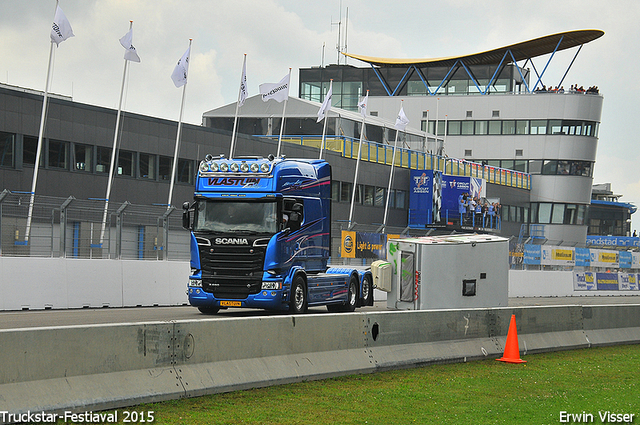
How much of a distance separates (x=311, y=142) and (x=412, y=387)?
42891 mm

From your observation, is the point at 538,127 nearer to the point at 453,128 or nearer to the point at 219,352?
the point at 453,128

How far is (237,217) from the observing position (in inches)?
750

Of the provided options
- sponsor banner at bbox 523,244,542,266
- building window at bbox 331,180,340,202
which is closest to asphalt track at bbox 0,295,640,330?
sponsor banner at bbox 523,244,542,266

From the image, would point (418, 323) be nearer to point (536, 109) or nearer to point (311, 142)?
point (311, 142)

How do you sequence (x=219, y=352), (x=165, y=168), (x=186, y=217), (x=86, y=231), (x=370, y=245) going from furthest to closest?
(x=165, y=168), (x=370, y=245), (x=86, y=231), (x=186, y=217), (x=219, y=352)

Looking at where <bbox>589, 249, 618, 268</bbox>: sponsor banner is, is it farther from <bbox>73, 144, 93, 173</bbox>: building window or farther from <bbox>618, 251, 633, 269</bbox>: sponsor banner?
<bbox>73, 144, 93, 173</bbox>: building window

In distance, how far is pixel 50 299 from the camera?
20906mm

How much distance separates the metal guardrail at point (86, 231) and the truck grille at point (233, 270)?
4572 millimetres

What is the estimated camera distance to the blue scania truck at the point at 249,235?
1884 cm

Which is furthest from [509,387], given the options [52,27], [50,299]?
[52,27]

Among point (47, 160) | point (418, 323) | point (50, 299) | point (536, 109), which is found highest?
point (536, 109)

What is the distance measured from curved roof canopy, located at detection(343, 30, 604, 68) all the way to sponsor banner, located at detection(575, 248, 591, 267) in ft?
88.7

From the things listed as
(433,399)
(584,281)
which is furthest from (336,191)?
(433,399)

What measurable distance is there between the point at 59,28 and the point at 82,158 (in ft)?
25.0
